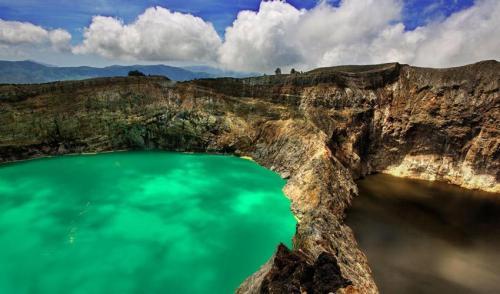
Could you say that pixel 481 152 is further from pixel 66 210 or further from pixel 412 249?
pixel 66 210

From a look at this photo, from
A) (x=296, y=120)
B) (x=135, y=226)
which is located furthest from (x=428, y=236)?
(x=135, y=226)

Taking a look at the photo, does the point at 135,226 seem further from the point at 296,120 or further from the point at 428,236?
the point at 296,120

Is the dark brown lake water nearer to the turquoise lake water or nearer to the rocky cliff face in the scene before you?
the rocky cliff face

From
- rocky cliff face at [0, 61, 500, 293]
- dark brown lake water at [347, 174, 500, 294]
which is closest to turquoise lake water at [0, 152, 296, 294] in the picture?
rocky cliff face at [0, 61, 500, 293]

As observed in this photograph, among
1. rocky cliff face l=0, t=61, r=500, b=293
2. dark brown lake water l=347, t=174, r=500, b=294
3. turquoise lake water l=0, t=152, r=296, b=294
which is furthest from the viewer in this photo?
rocky cliff face l=0, t=61, r=500, b=293

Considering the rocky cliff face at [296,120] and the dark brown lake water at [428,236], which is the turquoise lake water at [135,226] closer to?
the rocky cliff face at [296,120]

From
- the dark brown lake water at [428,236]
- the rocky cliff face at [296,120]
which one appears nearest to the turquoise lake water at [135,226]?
the rocky cliff face at [296,120]
